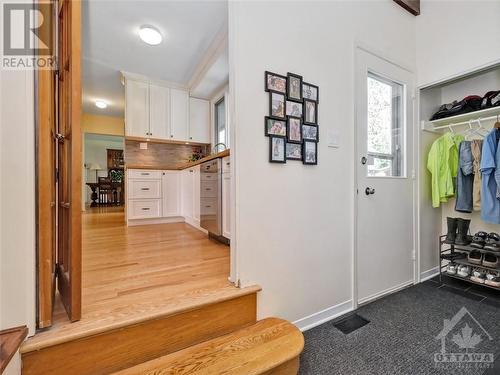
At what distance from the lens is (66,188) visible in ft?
3.73

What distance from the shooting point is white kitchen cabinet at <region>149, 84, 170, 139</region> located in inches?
155

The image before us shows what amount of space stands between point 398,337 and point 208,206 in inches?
78.9

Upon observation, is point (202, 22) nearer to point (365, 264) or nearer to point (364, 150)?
point (364, 150)

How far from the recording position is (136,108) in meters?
3.82

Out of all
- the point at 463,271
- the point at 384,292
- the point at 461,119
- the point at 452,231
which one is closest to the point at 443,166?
the point at 461,119

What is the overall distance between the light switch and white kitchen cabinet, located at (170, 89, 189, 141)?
318 cm

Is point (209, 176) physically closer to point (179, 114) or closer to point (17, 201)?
point (17, 201)

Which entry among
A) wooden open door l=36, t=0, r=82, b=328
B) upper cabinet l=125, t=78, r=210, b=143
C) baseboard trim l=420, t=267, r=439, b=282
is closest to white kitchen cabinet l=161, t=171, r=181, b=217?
upper cabinet l=125, t=78, r=210, b=143

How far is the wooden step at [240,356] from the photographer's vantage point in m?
0.94

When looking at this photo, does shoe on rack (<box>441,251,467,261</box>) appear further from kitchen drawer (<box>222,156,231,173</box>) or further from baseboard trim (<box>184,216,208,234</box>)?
baseboard trim (<box>184,216,208,234</box>)

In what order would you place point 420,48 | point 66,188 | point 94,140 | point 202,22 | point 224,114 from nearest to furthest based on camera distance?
point 66,188 → point 420,48 → point 202,22 → point 224,114 → point 94,140

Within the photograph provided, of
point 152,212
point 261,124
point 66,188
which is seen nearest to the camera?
point 66,188

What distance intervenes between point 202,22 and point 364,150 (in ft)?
7.26

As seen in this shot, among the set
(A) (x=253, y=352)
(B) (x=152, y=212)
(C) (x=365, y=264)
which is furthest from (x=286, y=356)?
(B) (x=152, y=212)
